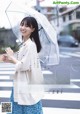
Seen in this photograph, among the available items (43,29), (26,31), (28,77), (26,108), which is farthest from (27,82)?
(43,29)

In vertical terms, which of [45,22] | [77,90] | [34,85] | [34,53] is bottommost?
[77,90]

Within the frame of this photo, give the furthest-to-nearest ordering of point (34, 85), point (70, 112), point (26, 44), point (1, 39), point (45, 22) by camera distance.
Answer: point (1, 39)
point (70, 112)
point (45, 22)
point (34, 85)
point (26, 44)

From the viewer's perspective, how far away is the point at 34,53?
3.17 meters

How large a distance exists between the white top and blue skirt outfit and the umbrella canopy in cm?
76

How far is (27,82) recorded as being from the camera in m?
3.25

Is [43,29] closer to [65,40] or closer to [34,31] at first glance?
[34,31]

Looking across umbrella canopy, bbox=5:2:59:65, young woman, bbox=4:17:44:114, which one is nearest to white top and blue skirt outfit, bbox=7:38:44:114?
young woman, bbox=4:17:44:114

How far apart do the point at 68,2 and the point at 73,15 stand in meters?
1.64

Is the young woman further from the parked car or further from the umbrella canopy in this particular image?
the parked car

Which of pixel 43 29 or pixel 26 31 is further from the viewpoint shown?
pixel 43 29

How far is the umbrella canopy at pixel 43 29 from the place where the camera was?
156 inches

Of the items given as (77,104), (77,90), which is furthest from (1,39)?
(77,90)

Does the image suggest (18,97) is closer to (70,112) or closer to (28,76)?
(28,76)

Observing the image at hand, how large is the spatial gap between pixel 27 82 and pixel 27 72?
89 mm
